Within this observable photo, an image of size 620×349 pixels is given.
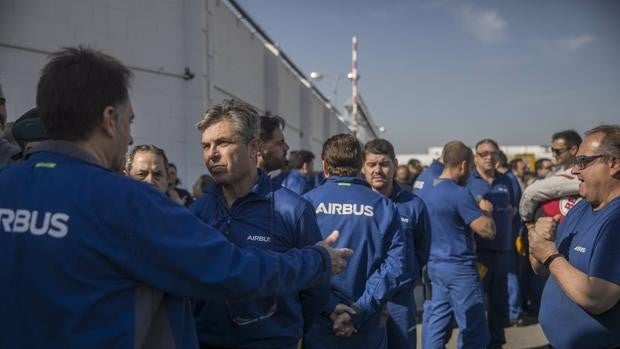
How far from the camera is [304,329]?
2.54 meters

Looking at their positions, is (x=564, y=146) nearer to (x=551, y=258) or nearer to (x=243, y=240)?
(x=551, y=258)

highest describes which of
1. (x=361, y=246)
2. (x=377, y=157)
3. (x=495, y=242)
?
(x=377, y=157)

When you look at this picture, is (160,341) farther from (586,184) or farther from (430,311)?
(430,311)

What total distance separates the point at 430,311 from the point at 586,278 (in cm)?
275

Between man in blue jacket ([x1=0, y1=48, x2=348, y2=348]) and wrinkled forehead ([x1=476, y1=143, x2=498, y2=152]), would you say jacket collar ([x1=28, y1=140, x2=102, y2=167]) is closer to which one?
man in blue jacket ([x1=0, y1=48, x2=348, y2=348])

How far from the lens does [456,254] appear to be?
4680 millimetres

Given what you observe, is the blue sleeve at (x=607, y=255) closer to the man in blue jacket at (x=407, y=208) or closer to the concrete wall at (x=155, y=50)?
the man in blue jacket at (x=407, y=208)

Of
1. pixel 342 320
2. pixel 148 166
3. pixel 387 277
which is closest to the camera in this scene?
pixel 342 320

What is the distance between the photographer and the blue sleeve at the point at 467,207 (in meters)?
4.55

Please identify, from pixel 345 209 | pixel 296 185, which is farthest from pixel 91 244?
pixel 296 185

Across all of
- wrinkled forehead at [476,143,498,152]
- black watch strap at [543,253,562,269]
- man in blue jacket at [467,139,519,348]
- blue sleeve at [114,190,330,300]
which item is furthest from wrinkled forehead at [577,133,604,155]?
wrinkled forehead at [476,143,498,152]

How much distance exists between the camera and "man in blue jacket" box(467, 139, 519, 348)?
5.36m

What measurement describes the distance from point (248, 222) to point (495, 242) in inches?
157

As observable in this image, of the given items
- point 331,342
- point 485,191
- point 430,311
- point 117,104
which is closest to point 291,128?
point 485,191
